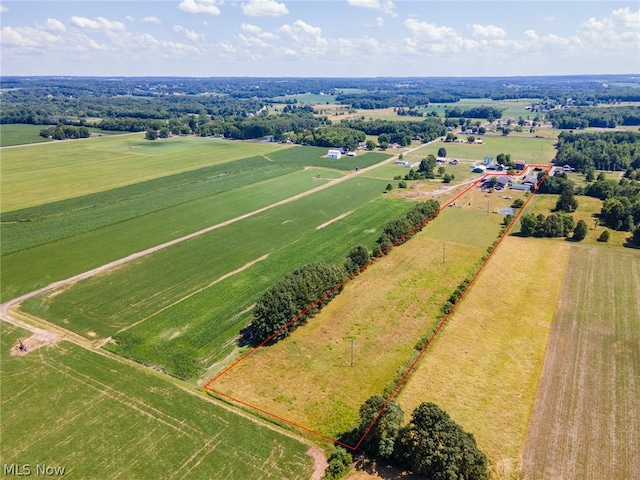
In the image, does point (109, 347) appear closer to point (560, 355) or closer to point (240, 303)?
point (240, 303)

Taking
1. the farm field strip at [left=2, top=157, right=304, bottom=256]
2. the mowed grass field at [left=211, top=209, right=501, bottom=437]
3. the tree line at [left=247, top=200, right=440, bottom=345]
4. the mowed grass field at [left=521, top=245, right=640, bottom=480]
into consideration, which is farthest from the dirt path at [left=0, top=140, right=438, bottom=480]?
the farm field strip at [left=2, top=157, right=304, bottom=256]

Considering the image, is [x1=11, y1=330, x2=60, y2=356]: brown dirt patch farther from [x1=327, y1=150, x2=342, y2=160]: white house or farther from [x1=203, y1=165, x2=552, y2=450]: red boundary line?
[x1=327, y1=150, x2=342, y2=160]: white house

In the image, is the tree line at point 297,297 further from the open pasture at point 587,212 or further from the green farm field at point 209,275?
the open pasture at point 587,212

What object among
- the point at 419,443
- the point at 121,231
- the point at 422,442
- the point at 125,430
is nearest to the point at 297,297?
the point at 125,430

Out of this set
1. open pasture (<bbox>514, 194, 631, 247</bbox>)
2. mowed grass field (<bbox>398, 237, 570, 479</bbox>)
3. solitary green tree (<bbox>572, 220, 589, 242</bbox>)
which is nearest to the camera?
→ mowed grass field (<bbox>398, 237, 570, 479</bbox>)

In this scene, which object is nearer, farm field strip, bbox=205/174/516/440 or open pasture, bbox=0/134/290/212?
farm field strip, bbox=205/174/516/440

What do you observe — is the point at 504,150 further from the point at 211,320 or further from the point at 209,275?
the point at 211,320
